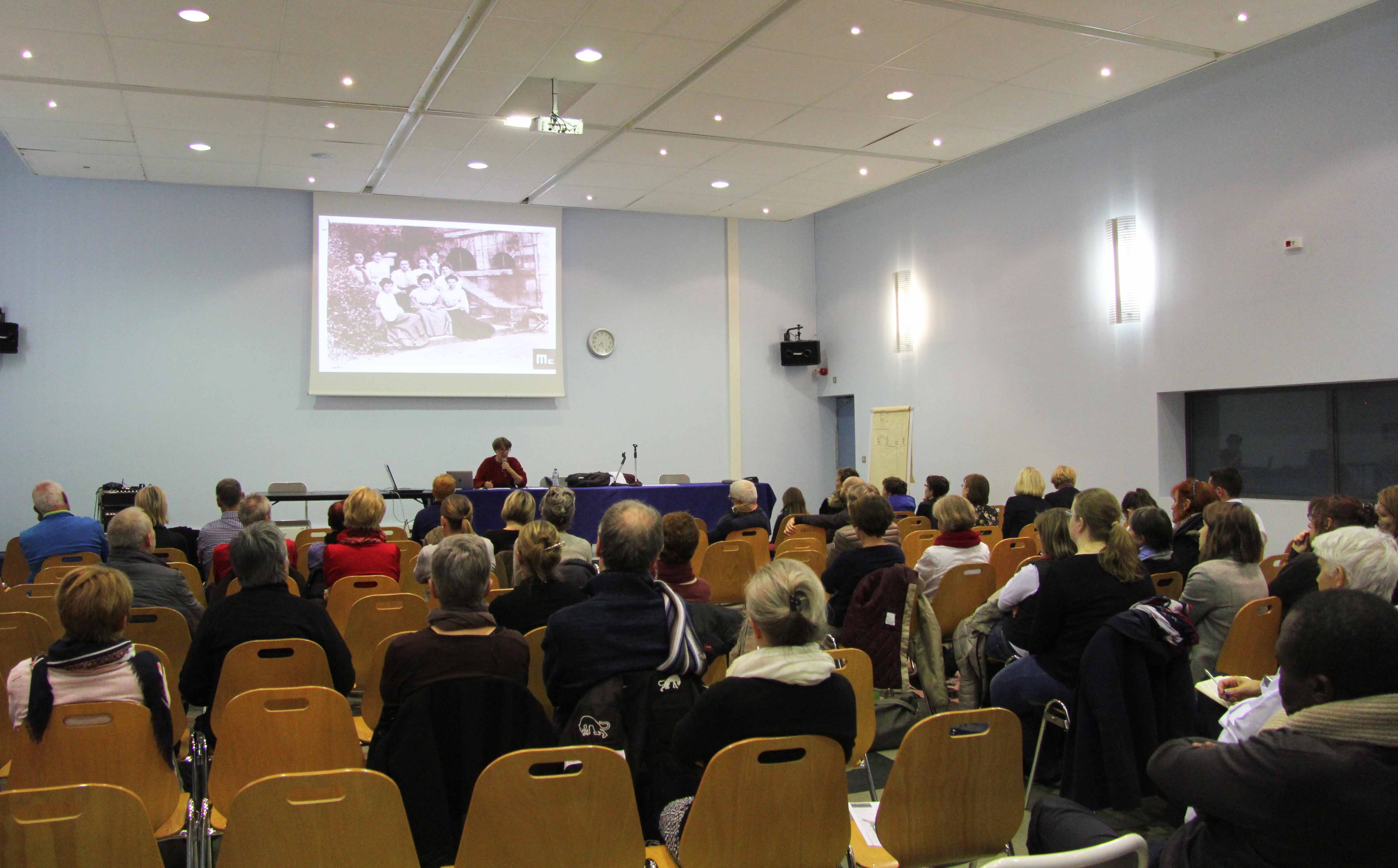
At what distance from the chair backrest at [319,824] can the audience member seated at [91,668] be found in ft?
2.86

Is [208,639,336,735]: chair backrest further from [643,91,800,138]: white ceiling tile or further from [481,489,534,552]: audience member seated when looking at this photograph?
[643,91,800,138]: white ceiling tile

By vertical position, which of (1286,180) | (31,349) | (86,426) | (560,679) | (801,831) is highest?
(1286,180)

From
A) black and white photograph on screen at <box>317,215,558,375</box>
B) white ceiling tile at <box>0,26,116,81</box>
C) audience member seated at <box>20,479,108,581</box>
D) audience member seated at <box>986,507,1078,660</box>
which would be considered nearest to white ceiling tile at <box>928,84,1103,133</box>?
audience member seated at <box>986,507,1078,660</box>

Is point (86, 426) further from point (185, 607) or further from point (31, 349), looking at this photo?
point (185, 607)

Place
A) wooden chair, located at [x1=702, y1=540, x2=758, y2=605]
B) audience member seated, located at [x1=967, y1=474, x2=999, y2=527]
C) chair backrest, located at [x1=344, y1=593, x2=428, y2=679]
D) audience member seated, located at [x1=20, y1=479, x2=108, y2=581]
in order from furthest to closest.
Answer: audience member seated, located at [x1=967, y1=474, x2=999, y2=527] < wooden chair, located at [x1=702, y1=540, x2=758, y2=605] < audience member seated, located at [x1=20, y1=479, x2=108, y2=581] < chair backrest, located at [x1=344, y1=593, x2=428, y2=679]

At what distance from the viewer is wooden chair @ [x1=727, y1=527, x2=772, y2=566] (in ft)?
20.1

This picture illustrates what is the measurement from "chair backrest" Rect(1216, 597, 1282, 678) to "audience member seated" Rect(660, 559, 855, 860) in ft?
6.59

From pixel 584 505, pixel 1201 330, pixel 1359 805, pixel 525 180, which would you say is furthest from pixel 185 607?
pixel 1201 330

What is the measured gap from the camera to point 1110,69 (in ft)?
24.7

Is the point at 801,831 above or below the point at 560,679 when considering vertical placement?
below

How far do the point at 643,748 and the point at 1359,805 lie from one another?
1.58 metres

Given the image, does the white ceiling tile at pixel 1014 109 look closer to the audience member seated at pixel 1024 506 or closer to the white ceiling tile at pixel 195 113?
the audience member seated at pixel 1024 506

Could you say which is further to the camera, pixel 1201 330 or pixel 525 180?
pixel 525 180

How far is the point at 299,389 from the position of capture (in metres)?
11.1
